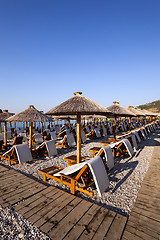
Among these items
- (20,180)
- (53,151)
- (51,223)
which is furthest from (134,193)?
(53,151)

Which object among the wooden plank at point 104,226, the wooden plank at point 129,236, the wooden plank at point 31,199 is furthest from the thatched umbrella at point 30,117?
the wooden plank at point 129,236

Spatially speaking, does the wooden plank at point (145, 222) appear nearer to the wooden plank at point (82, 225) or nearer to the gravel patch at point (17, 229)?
the wooden plank at point (82, 225)

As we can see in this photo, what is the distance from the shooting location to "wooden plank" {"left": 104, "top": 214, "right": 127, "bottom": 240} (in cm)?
181

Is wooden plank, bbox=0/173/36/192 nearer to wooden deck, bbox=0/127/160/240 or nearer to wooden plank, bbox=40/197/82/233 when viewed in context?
wooden deck, bbox=0/127/160/240

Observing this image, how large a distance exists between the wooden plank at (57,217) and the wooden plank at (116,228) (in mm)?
757

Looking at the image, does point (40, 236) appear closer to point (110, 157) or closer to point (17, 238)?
point (17, 238)

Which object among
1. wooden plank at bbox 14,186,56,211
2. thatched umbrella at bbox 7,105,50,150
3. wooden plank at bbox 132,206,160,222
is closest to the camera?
wooden plank at bbox 132,206,160,222

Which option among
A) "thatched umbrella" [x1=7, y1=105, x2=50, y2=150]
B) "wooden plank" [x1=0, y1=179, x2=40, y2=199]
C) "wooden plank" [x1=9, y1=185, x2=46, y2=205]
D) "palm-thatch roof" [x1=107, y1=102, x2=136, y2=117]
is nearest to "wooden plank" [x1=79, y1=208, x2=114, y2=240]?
"wooden plank" [x1=9, y1=185, x2=46, y2=205]

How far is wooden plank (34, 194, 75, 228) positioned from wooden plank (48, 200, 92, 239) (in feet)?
0.69

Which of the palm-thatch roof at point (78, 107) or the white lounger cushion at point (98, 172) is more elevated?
the palm-thatch roof at point (78, 107)

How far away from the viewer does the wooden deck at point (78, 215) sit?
1879 mm

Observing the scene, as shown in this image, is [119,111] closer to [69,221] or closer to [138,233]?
[138,233]

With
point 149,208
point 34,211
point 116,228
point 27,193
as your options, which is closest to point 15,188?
point 27,193

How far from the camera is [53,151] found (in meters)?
6.06
